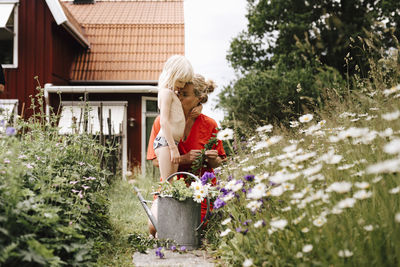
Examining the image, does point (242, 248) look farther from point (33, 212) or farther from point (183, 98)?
point (183, 98)

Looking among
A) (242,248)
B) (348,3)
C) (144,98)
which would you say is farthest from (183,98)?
(348,3)

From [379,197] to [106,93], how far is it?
9.40 m

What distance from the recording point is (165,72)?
335 cm

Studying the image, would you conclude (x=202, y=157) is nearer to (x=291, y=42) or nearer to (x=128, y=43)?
(x=128, y=43)

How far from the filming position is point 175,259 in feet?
8.95

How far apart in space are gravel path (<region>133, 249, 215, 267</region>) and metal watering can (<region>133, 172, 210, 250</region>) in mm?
103

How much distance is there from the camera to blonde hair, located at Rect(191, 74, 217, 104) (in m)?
3.64

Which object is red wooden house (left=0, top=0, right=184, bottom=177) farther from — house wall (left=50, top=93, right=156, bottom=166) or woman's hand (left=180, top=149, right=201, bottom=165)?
woman's hand (left=180, top=149, right=201, bottom=165)

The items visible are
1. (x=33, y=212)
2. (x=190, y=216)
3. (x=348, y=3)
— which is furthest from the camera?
(x=348, y=3)

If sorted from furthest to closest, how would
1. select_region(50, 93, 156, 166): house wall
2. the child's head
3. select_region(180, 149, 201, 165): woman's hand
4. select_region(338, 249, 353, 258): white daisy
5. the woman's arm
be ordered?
select_region(50, 93, 156, 166): house wall < select_region(180, 149, 201, 165): woman's hand < the child's head < the woman's arm < select_region(338, 249, 353, 258): white daisy

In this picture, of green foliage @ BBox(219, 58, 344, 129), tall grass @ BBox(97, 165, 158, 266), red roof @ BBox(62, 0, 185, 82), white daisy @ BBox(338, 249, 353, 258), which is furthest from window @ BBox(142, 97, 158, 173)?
white daisy @ BBox(338, 249, 353, 258)

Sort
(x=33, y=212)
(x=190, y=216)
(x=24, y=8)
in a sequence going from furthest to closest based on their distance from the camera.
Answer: (x=24, y=8) → (x=190, y=216) → (x=33, y=212)

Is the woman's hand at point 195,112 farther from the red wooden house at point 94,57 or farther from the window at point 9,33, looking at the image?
the window at point 9,33

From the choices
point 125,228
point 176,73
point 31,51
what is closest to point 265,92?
point 31,51
